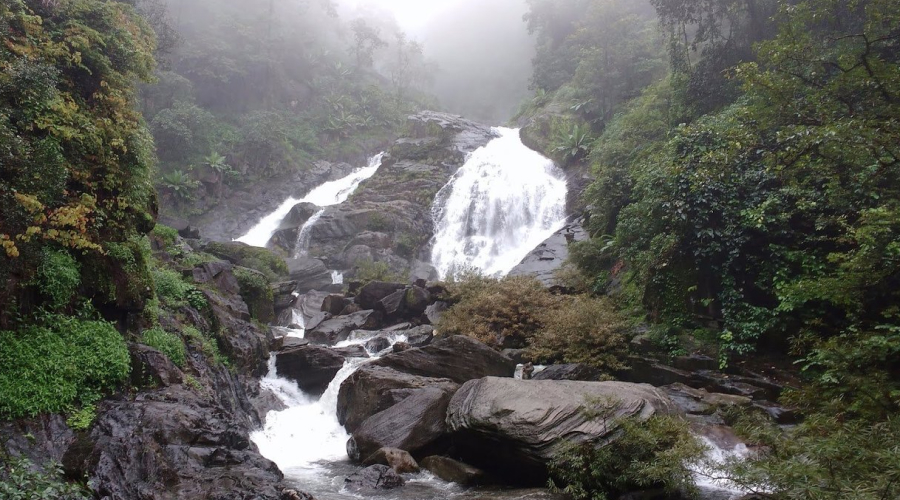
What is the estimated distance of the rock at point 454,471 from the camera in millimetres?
8898

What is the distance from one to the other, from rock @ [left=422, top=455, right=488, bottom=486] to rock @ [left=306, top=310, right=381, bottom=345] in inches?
333

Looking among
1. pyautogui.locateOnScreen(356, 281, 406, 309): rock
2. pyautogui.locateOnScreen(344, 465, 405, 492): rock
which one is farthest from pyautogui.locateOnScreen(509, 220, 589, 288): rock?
pyautogui.locateOnScreen(344, 465, 405, 492): rock

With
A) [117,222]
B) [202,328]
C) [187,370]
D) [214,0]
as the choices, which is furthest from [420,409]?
[214,0]

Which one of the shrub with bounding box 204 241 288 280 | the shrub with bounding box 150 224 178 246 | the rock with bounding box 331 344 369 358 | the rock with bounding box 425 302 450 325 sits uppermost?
the shrub with bounding box 204 241 288 280

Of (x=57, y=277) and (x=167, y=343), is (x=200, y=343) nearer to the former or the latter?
(x=167, y=343)

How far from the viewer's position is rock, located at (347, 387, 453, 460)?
394 inches

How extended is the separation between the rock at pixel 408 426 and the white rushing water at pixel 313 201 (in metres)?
20.1

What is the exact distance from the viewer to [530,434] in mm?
8195

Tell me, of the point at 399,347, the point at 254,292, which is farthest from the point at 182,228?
the point at 399,347

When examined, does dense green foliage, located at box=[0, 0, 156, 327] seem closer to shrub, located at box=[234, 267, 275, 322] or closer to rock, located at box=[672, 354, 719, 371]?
shrub, located at box=[234, 267, 275, 322]

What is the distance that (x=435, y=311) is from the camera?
17.9 m

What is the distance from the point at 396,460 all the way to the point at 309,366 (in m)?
5.58

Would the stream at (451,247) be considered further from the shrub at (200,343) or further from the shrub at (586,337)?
the shrub at (586,337)

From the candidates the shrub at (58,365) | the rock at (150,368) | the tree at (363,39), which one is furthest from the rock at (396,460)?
the tree at (363,39)
